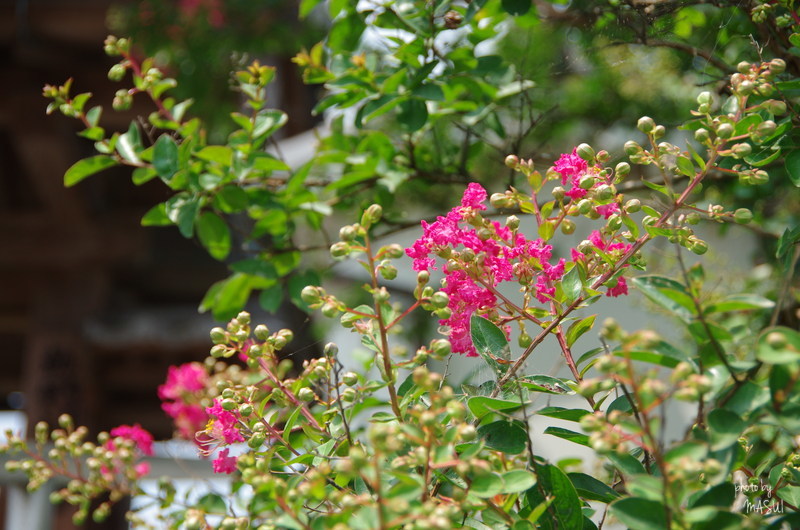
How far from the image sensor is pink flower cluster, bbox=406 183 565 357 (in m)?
0.82

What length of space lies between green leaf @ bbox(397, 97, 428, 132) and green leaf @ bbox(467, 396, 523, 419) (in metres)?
0.58

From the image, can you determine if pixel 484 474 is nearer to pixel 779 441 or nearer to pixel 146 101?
pixel 779 441

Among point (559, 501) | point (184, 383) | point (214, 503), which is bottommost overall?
point (184, 383)

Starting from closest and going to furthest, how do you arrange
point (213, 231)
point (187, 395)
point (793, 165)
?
point (793, 165)
point (213, 231)
point (187, 395)

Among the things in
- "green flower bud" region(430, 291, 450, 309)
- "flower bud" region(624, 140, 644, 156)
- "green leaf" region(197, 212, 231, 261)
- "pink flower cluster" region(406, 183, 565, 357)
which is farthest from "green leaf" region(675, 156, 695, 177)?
"green leaf" region(197, 212, 231, 261)

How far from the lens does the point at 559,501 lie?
72cm

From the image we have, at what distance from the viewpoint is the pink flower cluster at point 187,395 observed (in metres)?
1.50

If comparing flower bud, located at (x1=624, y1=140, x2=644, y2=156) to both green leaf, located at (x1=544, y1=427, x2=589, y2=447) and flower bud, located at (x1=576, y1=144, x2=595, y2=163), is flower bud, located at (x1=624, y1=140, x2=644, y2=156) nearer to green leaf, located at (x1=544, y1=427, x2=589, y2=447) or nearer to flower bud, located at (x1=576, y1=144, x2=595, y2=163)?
flower bud, located at (x1=576, y1=144, x2=595, y2=163)

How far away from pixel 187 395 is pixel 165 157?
485 millimetres

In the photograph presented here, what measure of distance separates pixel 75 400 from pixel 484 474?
9.99ft

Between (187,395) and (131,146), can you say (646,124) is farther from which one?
(187,395)

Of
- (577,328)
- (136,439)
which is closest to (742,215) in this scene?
(577,328)

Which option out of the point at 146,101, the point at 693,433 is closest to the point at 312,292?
the point at 693,433

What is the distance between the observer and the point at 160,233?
3834 millimetres
